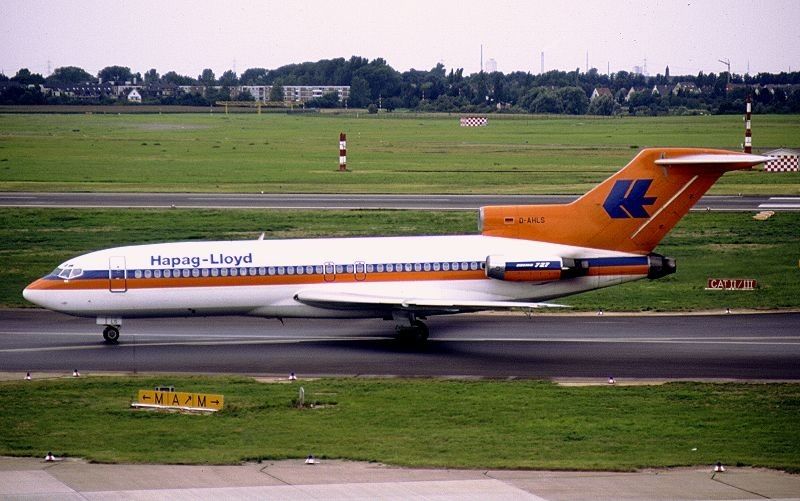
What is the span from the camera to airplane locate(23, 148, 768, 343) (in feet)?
112

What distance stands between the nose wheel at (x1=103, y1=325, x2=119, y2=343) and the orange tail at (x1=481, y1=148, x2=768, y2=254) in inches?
535

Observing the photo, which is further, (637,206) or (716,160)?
(637,206)

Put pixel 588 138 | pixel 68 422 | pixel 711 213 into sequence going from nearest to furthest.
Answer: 1. pixel 68 422
2. pixel 711 213
3. pixel 588 138

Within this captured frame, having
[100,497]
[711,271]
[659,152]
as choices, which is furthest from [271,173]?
[100,497]

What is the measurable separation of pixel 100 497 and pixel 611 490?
29.6 ft

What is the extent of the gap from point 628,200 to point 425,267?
6612 millimetres

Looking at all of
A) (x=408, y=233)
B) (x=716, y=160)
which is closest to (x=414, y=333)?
(x=716, y=160)

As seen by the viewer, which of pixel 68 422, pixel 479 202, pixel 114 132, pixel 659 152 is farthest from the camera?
pixel 114 132

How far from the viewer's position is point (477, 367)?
31.1 m

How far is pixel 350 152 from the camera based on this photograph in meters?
106

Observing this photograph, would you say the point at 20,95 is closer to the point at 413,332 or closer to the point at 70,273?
the point at 70,273

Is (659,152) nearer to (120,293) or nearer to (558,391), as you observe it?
(558,391)

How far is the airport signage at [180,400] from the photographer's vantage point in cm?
2644

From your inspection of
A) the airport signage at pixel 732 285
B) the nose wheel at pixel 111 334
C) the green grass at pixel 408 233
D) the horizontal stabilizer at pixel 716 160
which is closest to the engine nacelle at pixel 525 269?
the horizontal stabilizer at pixel 716 160
